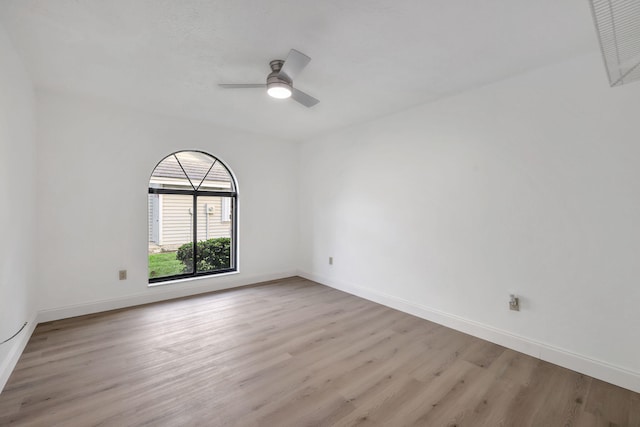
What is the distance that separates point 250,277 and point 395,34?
3.74 metres

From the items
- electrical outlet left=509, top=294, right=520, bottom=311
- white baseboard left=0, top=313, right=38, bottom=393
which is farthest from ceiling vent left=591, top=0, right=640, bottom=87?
white baseboard left=0, top=313, right=38, bottom=393

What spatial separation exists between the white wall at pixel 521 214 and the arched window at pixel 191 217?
2.12m

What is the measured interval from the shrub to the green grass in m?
0.07

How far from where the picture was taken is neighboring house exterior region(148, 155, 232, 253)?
3744 millimetres

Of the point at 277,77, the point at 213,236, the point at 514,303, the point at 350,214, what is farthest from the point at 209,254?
the point at 514,303

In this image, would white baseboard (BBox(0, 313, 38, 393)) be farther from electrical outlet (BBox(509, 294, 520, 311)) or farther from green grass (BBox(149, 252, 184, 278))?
electrical outlet (BBox(509, 294, 520, 311))

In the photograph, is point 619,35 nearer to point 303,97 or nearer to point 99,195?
point 303,97

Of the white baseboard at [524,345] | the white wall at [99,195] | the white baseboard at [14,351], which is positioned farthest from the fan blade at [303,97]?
the white baseboard at [14,351]

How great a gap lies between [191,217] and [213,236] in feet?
1.42

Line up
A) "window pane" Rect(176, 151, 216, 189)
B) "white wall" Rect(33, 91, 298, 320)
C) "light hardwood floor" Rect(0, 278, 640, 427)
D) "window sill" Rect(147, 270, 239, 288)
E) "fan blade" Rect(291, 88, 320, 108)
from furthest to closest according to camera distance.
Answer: "window pane" Rect(176, 151, 216, 189)
"window sill" Rect(147, 270, 239, 288)
"white wall" Rect(33, 91, 298, 320)
"fan blade" Rect(291, 88, 320, 108)
"light hardwood floor" Rect(0, 278, 640, 427)

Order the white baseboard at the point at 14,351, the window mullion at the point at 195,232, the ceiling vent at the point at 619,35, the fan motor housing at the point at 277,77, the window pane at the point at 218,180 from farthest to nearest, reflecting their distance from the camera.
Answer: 1. the window pane at the point at 218,180
2. the window mullion at the point at 195,232
3. the fan motor housing at the point at 277,77
4. the white baseboard at the point at 14,351
5. the ceiling vent at the point at 619,35

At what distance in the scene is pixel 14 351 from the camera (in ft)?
7.03

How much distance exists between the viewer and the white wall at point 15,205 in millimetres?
1905

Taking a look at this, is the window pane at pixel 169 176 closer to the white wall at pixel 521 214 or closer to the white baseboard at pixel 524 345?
the white wall at pixel 521 214
